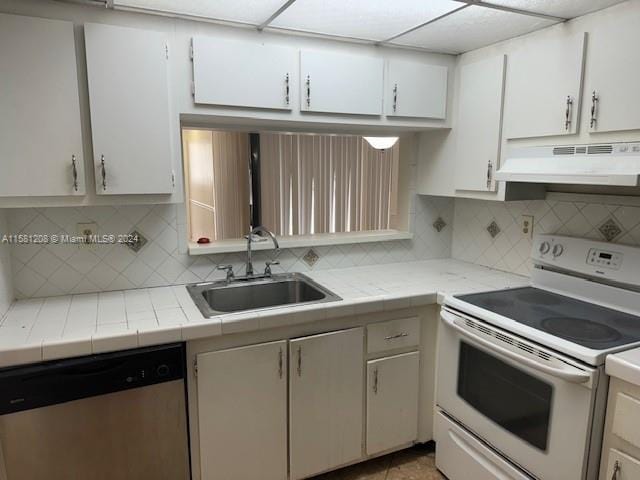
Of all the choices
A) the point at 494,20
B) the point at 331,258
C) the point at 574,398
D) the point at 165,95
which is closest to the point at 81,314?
the point at 165,95

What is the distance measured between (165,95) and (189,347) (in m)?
1.03

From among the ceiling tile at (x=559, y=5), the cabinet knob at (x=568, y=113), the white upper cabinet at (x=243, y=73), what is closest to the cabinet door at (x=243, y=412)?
the white upper cabinet at (x=243, y=73)

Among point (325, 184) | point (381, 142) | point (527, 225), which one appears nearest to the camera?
point (527, 225)

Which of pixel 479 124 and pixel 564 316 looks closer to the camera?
pixel 564 316

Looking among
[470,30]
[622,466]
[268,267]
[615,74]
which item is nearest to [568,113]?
[615,74]

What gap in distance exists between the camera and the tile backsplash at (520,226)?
1.95 m

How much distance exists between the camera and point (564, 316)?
1781 millimetres

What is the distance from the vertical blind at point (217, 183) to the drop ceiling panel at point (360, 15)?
695mm

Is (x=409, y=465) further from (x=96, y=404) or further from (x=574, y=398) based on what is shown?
(x=96, y=404)

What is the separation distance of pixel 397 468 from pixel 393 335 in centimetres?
71

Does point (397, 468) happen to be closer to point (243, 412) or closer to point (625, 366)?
point (243, 412)

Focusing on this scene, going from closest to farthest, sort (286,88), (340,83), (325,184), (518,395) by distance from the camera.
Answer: (518,395)
(286,88)
(340,83)
(325,184)

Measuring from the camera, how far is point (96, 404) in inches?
60.1

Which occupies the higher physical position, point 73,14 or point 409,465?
point 73,14
